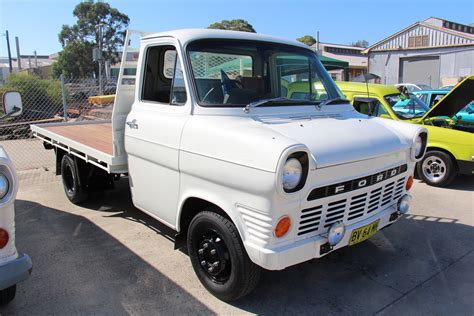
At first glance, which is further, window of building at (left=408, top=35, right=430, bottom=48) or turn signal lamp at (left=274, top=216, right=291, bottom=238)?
window of building at (left=408, top=35, right=430, bottom=48)

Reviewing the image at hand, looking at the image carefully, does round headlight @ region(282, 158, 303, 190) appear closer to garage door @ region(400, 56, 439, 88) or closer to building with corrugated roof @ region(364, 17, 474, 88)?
building with corrugated roof @ region(364, 17, 474, 88)

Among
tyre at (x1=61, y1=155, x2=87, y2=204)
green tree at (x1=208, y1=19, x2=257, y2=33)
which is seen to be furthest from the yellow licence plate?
green tree at (x1=208, y1=19, x2=257, y2=33)

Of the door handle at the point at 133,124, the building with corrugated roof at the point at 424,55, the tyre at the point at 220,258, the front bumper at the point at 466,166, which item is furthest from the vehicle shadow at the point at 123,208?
the building with corrugated roof at the point at 424,55

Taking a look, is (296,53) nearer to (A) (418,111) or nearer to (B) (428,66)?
(A) (418,111)

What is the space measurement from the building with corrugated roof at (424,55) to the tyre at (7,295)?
2797 centimetres

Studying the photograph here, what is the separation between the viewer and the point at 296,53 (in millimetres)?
4180

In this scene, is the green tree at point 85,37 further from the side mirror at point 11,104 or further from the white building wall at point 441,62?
the side mirror at point 11,104

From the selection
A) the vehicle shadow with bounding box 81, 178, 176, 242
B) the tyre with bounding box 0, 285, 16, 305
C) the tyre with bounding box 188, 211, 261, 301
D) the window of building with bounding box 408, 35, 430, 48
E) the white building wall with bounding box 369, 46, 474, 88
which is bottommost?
the vehicle shadow with bounding box 81, 178, 176, 242

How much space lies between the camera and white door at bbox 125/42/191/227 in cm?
343

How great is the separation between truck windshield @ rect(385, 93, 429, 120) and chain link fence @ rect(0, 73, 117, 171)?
18.1 ft

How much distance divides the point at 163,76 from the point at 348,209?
221cm

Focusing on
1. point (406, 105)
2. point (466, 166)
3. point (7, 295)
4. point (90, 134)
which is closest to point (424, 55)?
point (406, 105)

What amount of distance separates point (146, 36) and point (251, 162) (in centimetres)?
213

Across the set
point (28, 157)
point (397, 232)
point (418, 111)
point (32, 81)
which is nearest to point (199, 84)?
point (397, 232)
